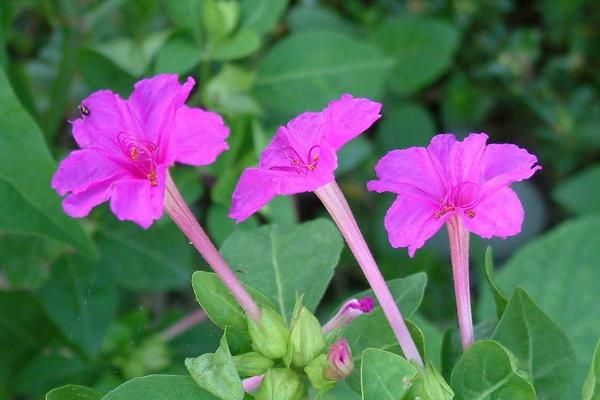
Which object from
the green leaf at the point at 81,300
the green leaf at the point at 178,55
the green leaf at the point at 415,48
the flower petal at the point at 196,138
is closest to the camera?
the flower petal at the point at 196,138

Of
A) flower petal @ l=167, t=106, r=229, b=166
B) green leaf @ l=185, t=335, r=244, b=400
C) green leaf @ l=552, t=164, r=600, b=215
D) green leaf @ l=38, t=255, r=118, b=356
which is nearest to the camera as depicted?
green leaf @ l=185, t=335, r=244, b=400

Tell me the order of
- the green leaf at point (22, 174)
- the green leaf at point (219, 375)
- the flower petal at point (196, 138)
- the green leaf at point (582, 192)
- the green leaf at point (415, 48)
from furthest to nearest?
the green leaf at point (415, 48) → the green leaf at point (582, 192) → the green leaf at point (22, 174) → the flower petal at point (196, 138) → the green leaf at point (219, 375)

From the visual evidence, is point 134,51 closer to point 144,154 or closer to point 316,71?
point 316,71

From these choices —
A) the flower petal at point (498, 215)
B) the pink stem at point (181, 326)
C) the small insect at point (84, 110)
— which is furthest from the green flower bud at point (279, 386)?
the pink stem at point (181, 326)

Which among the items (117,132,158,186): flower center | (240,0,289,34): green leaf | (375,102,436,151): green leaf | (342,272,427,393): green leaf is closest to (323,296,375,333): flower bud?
(342,272,427,393): green leaf

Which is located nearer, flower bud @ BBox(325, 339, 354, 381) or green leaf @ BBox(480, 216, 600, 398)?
flower bud @ BBox(325, 339, 354, 381)

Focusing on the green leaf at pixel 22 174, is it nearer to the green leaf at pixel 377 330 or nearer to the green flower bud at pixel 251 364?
the green flower bud at pixel 251 364

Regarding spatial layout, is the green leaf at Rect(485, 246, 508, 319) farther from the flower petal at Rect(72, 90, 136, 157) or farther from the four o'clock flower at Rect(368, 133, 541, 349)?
the flower petal at Rect(72, 90, 136, 157)
